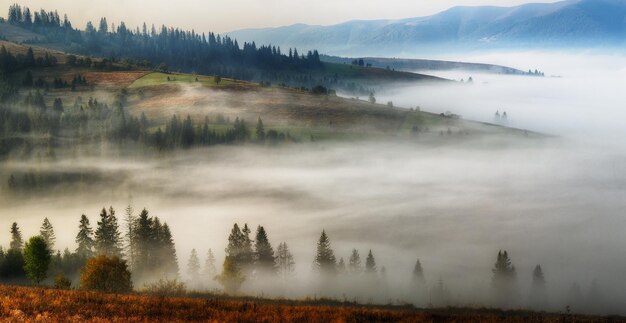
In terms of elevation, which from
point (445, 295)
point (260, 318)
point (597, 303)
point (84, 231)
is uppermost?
point (260, 318)

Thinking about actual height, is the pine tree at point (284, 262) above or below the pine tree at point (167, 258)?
below

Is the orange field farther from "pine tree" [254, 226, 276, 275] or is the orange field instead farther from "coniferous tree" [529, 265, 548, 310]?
"coniferous tree" [529, 265, 548, 310]

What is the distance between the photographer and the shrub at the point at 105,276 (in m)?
67.0

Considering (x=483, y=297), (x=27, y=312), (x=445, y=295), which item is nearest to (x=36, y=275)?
(x=27, y=312)

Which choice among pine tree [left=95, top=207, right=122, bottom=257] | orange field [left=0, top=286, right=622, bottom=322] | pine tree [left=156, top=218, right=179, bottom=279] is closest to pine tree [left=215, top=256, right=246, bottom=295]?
pine tree [left=156, top=218, right=179, bottom=279]

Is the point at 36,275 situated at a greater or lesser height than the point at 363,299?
greater

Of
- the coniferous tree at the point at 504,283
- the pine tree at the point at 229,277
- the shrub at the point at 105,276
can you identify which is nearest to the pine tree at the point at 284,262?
the pine tree at the point at 229,277

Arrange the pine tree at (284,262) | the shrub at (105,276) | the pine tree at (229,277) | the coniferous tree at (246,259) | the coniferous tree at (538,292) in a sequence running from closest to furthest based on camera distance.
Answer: the shrub at (105,276) < the pine tree at (229,277) < the coniferous tree at (246,259) < the pine tree at (284,262) < the coniferous tree at (538,292)

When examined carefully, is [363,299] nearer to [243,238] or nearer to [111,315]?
[243,238]

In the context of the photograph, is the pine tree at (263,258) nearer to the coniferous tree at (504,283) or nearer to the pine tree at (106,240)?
the pine tree at (106,240)

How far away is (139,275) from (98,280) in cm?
4088

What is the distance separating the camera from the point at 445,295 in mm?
150625

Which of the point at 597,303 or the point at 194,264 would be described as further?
the point at 597,303

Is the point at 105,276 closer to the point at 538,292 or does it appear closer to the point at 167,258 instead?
the point at 167,258
